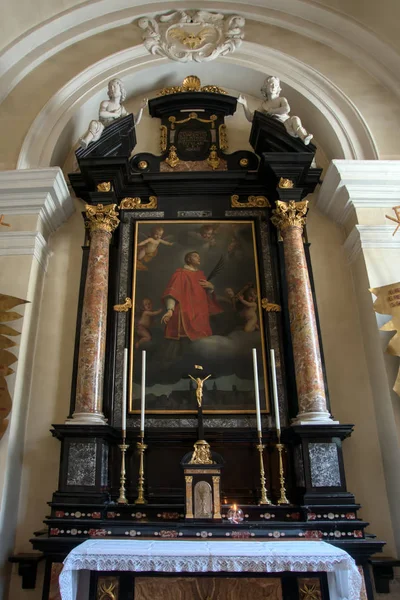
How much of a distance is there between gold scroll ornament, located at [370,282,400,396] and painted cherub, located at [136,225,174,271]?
95.8 inches

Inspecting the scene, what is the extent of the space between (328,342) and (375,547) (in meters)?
2.18

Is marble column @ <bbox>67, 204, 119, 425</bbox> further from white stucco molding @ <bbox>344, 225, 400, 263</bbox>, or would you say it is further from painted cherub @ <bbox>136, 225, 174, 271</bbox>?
white stucco molding @ <bbox>344, 225, 400, 263</bbox>

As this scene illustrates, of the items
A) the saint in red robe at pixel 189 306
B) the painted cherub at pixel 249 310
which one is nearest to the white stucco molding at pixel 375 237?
the painted cherub at pixel 249 310

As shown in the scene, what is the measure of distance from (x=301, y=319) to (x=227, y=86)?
3.82 meters

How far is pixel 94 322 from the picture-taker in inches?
213

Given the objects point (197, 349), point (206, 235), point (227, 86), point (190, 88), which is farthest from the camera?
point (227, 86)

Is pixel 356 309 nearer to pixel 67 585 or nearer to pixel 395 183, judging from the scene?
pixel 395 183

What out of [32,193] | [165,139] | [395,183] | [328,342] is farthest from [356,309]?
[32,193]

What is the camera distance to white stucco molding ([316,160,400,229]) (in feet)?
19.3

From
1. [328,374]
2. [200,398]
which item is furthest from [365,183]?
[200,398]

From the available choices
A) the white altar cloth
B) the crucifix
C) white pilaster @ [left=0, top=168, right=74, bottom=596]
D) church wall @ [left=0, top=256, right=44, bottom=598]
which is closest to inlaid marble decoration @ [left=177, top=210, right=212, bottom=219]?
white pilaster @ [left=0, top=168, right=74, bottom=596]

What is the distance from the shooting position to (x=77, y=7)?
23.5ft

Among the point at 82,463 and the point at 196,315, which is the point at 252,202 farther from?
the point at 82,463

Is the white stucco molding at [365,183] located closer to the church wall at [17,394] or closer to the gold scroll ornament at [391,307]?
the gold scroll ornament at [391,307]
